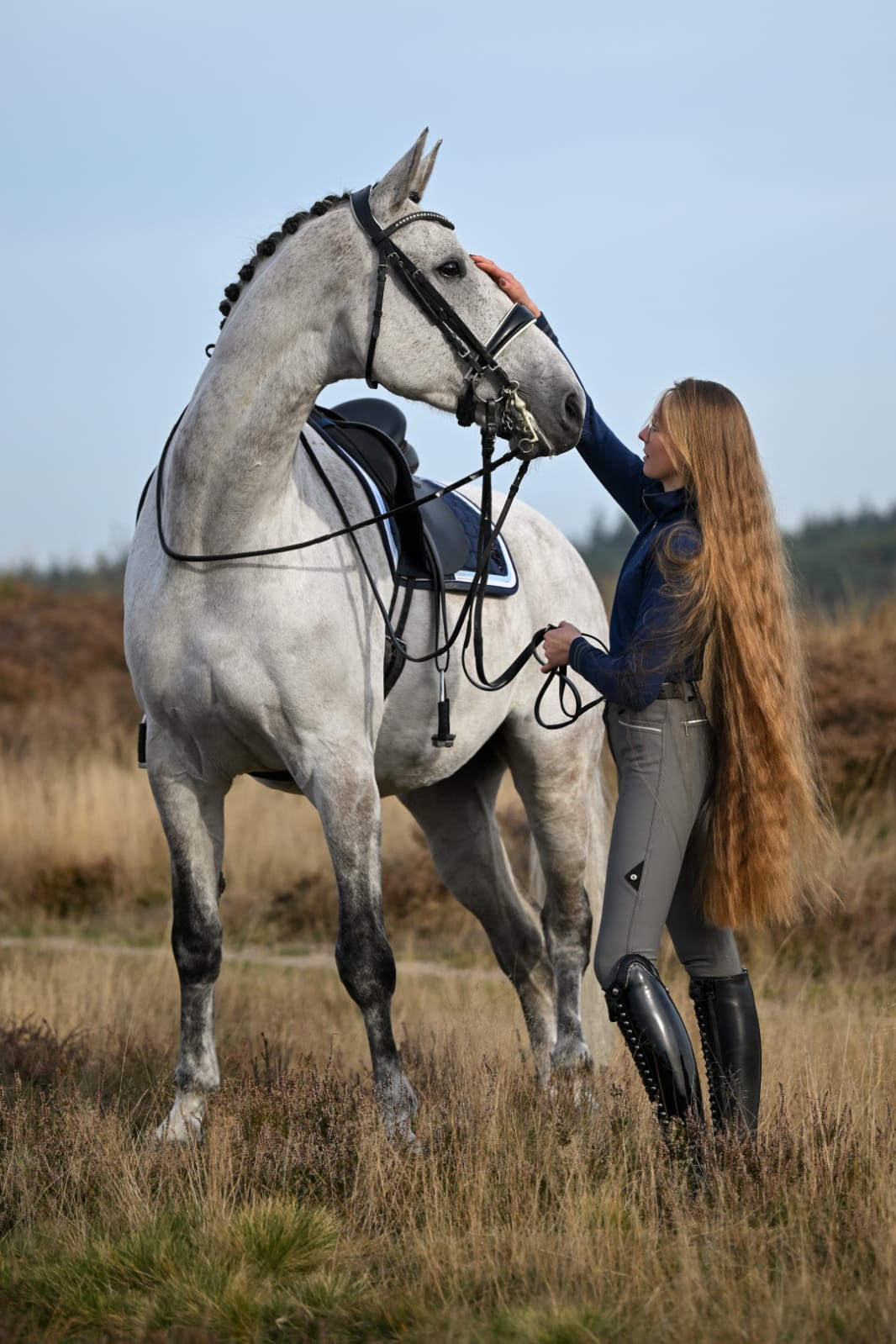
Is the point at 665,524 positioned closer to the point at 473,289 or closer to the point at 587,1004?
the point at 473,289

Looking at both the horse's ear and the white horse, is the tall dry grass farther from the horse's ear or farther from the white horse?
the horse's ear

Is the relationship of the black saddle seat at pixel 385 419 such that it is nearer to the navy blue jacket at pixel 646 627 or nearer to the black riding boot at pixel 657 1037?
the navy blue jacket at pixel 646 627

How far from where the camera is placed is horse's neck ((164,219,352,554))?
14.0 feet

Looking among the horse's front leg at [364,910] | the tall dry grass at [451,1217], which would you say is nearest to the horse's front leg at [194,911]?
the tall dry grass at [451,1217]

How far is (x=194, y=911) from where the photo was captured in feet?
15.3

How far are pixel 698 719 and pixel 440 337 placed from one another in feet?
4.48

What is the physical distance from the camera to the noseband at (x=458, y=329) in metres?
4.20

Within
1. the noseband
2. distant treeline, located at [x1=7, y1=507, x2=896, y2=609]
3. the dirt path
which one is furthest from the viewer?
distant treeline, located at [x1=7, y1=507, x2=896, y2=609]

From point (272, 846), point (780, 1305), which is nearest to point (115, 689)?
point (272, 846)

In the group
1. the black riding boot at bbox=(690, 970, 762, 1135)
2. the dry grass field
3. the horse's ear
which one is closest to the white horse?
the horse's ear

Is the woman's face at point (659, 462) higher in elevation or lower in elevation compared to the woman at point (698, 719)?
higher

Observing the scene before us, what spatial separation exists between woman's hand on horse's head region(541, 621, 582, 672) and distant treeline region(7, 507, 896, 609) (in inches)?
997

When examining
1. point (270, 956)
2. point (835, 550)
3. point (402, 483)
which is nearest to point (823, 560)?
point (835, 550)

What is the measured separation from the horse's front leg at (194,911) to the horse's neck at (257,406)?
2.66 ft
